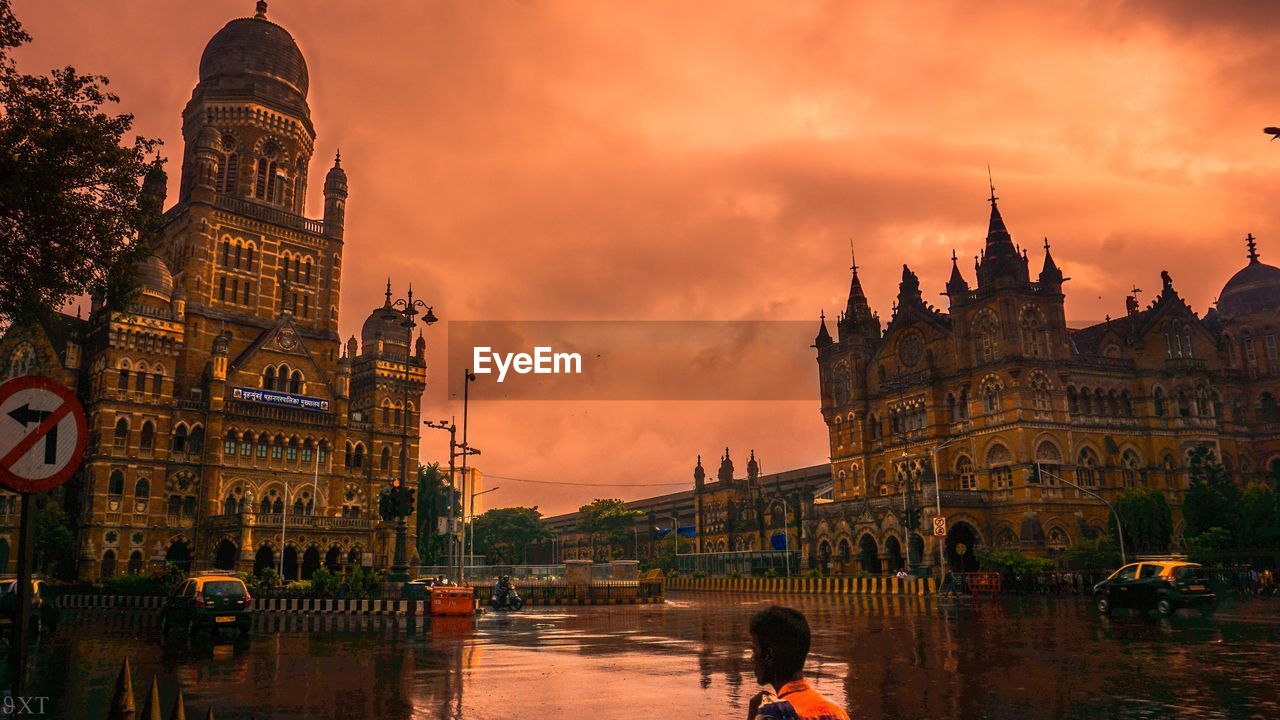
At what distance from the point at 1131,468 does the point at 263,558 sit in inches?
2294

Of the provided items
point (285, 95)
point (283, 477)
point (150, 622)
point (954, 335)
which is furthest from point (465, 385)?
point (285, 95)

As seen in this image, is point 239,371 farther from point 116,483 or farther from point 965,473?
point 965,473

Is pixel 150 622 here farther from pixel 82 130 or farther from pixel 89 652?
pixel 82 130

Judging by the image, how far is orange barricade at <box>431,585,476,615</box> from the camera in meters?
30.7

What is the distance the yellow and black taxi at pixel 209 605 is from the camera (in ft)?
71.6

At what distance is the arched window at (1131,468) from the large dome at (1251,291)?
21.3 metres

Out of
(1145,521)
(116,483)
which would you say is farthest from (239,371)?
(1145,521)

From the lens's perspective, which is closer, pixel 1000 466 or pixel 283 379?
pixel 1000 466

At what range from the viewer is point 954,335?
6091 cm

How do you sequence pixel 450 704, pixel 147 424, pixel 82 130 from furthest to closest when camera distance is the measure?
pixel 147 424, pixel 82 130, pixel 450 704

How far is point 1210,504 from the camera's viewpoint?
50594mm

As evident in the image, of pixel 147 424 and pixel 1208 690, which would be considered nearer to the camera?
pixel 1208 690

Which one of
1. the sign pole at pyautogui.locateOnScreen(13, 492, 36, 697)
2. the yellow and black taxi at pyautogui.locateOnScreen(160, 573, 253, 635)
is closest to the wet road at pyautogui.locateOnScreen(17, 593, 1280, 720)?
the yellow and black taxi at pyautogui.locateOnScreen(160, 573, 253, 635)

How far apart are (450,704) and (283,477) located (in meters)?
53.2
